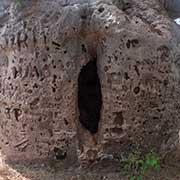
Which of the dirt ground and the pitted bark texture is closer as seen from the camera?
the pitted bark texture

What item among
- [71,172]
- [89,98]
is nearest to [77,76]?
[89,98]

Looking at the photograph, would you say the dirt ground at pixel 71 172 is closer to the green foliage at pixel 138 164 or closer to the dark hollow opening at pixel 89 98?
the green foliage at pixel 138 164

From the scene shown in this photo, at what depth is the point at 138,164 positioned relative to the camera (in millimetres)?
3717

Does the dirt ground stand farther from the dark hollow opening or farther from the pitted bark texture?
the dark hollow opening

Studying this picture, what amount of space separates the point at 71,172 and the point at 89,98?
0.55 metres

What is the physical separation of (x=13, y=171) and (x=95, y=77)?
82 cm

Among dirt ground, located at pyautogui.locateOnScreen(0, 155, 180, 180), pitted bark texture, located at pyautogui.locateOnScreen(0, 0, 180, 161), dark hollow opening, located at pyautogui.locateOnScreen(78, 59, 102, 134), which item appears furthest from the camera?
dark hollow opening, located at pyautogui.locateOnScreen(78, 59, 102, 134)

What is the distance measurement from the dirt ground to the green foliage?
0.16 feet

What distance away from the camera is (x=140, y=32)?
3.67 m

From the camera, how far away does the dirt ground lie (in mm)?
3711

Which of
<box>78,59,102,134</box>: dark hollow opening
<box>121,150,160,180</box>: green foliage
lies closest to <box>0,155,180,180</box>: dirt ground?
<box>121,150,160,180</box>: green foliage

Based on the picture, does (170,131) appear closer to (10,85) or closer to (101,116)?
(101,116)

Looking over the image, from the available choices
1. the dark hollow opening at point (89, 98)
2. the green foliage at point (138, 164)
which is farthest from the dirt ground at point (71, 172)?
the dark hollow opening at point (89, 98)

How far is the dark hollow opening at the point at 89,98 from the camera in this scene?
3.93m
